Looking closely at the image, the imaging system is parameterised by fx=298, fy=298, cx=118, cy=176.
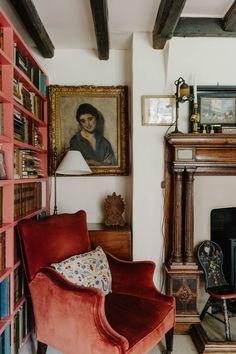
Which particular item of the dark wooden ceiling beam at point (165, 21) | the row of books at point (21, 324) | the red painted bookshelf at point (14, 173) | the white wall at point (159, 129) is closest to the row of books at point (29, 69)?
the red painted bookshelf at point (14, 173)

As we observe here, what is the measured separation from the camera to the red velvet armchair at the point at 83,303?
1586 mm

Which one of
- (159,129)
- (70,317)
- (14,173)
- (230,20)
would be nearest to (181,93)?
(159,129)

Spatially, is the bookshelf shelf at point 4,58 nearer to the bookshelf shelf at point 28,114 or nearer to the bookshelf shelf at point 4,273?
the bookshelf shelf at point 28,114

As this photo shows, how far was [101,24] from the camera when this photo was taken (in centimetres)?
218

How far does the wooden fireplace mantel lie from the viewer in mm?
2361

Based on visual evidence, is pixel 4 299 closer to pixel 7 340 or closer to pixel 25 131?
pixel 7 340

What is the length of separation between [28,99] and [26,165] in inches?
20.0

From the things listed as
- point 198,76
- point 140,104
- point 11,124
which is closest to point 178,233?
point 140,104

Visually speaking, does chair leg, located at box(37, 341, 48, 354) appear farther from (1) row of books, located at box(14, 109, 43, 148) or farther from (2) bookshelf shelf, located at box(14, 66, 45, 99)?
(2) bookshelf shelf, located at box(14, 66, 45, 99)

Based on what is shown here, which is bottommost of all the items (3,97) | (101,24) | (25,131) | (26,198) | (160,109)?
(26,198)

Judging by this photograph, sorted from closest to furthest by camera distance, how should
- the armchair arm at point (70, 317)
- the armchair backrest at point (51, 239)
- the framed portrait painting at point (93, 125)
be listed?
the armchair arm at point (70, 317) → the armchair backrest at point (51, 239) → the framed portrait painting at point (93, 125)

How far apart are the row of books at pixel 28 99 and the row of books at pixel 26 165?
330 millimetres

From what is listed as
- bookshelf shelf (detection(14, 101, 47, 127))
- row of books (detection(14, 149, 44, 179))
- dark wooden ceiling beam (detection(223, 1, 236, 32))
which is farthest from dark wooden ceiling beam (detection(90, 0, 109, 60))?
row of books (detection(14, 149, 44, 179))

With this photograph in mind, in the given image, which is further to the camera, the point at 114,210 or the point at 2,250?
the point at 114,210
